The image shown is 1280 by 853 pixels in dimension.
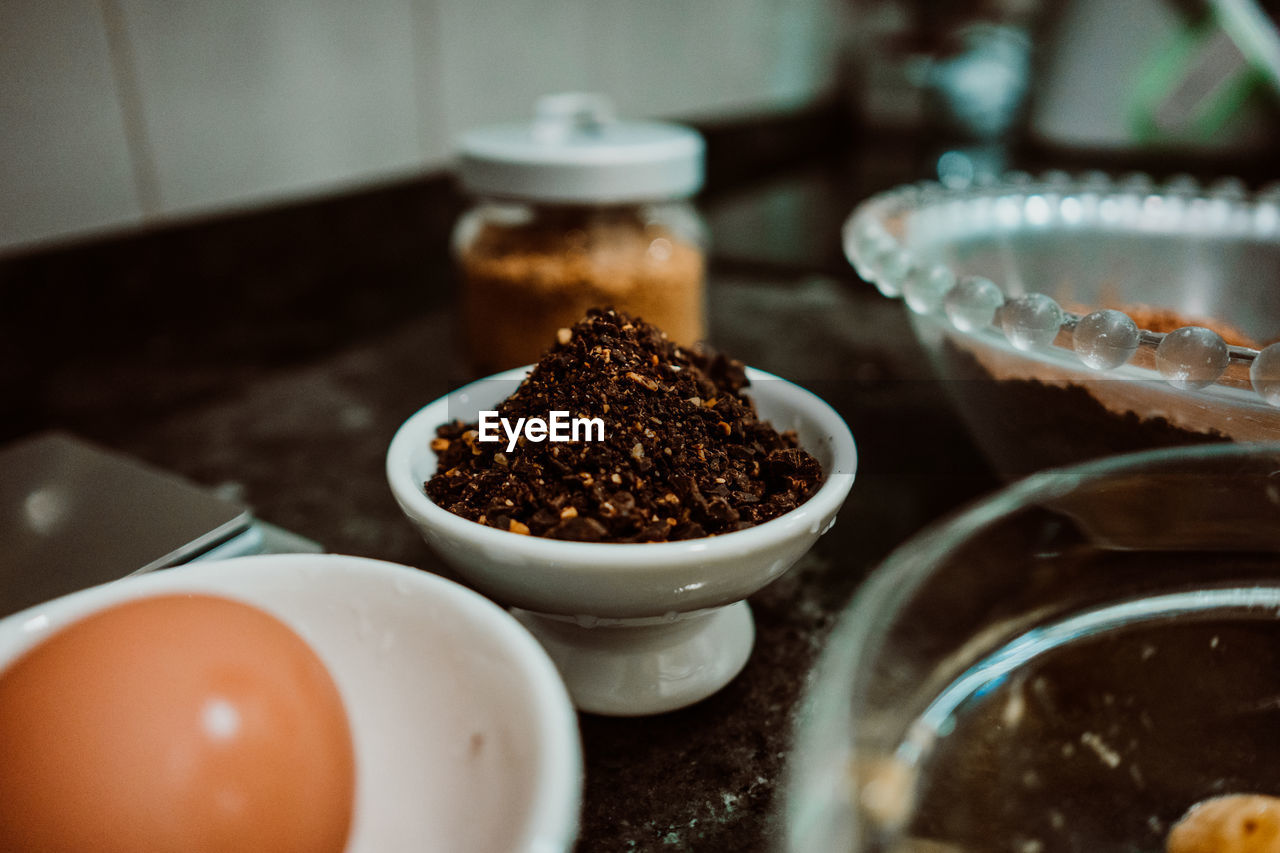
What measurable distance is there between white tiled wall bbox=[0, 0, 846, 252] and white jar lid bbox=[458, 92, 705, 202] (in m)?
0.26

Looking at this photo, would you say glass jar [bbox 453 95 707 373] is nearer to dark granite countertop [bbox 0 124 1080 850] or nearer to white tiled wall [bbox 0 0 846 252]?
dark granite countertop [bbox 0 124 1080 850]

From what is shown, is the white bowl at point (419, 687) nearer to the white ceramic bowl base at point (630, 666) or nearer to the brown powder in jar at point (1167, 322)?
the white ceramic bowl base at point (630, 666)

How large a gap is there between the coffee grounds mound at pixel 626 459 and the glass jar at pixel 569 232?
269 millimetres

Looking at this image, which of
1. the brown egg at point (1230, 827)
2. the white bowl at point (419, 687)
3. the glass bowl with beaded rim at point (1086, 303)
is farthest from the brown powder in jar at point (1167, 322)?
the white bowl at point (419, 687)

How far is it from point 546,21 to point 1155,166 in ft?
3.64

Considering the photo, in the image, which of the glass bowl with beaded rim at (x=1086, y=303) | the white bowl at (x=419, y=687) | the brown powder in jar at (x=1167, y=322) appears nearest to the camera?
the white bowl at (x=419, y=687)

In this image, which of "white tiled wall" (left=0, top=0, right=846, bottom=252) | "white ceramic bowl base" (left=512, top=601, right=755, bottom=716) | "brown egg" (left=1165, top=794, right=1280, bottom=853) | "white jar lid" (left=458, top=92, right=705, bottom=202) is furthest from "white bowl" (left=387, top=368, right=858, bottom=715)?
"white tiled wall" (left=0, top=0, right=846, bottom=252)

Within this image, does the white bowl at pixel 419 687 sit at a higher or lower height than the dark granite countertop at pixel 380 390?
higher

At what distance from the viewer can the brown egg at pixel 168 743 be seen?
10.1 inches

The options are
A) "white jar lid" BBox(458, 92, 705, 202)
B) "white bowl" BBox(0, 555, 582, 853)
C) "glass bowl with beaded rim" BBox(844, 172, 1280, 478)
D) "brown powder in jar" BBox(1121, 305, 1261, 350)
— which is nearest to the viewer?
"white bowl" BBox(0, 555, 582, 853)

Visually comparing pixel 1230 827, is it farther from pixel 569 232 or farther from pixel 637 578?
pixel 569 232

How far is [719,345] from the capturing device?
0.83 meters

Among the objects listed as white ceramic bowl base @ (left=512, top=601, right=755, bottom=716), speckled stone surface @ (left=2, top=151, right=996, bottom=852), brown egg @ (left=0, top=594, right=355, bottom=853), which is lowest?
speckled stone surface @ (left=2, top=151, right=996, bottom=852)

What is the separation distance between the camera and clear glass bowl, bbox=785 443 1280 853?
256mm
